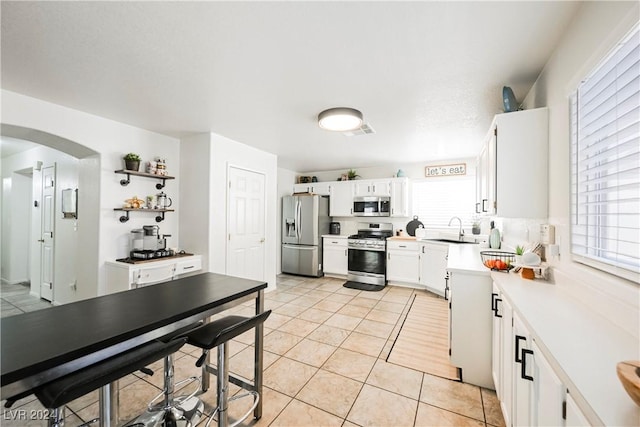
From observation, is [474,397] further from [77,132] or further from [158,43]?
[77,132]

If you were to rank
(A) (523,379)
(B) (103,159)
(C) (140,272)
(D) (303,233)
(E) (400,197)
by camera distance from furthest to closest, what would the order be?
(D) (303,233) < (E) (400,197) < (B) (103,159) < (C) (140,272) < (A) (523,379)

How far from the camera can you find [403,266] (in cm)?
476

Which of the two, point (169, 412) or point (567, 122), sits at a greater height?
point (567, 122)

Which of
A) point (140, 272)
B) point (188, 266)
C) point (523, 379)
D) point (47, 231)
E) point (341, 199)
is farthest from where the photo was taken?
point (341, 199)

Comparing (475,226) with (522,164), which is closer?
(522,164)

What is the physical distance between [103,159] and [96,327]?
2628 millimetres

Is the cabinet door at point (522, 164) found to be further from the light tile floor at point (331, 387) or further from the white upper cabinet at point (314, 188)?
the white upper cabinet at point (314, 188)

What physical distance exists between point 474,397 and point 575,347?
1354mm

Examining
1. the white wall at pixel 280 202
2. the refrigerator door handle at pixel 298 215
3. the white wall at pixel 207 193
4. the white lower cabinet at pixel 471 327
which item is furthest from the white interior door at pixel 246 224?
the white lower cabinet at pixel 471 327

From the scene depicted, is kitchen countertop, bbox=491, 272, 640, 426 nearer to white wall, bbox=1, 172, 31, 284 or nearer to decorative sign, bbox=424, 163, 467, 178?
decorative sign, bbox=424, 163, 467, 178

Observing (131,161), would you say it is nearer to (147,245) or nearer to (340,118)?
(147,245)

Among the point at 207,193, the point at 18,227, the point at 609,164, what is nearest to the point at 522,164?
the point at 609,164

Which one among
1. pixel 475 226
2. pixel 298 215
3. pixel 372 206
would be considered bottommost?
pixel 475 226

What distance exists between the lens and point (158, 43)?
1670mm
